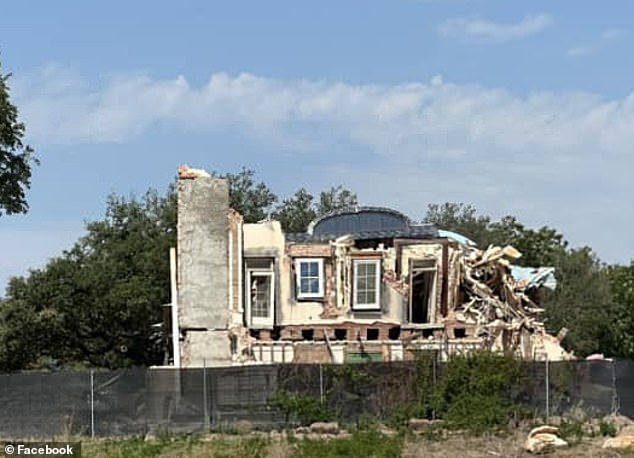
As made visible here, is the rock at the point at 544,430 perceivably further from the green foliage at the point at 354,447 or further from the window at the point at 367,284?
the window at the point at 367,284

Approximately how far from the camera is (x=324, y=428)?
29000mm

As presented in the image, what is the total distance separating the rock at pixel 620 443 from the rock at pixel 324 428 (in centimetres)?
678

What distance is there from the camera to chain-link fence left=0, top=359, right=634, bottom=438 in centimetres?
2983

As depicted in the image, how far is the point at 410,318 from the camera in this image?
41094 mm

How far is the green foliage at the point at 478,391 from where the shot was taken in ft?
96.6

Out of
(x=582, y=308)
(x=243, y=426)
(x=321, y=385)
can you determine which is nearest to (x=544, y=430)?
(x=321, y=385)

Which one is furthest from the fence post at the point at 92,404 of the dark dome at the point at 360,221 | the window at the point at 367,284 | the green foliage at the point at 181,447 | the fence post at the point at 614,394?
the dark dome at the point at 360,221

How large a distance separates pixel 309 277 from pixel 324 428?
1245 centimetres

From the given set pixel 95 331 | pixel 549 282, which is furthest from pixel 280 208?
pixel 549 282

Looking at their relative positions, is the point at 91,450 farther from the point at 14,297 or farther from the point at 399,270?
the point at 14,297

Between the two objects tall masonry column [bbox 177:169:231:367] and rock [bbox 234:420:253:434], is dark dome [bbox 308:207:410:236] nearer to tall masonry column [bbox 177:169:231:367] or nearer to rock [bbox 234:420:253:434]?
tall masonry column [bbox 177:169:231:367]

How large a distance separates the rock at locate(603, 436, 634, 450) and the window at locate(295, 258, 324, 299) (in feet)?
51.1

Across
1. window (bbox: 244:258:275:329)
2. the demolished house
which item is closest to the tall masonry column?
the demolished house

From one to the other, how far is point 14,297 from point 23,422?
25223mm
